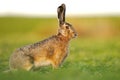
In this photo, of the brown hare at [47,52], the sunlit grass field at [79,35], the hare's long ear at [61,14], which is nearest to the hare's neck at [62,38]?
the brown hare at [47,52]

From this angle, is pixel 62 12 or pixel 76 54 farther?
pixel 76 54

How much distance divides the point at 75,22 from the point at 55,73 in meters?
17.3

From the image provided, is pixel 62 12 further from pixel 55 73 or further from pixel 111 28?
pixel 111 28

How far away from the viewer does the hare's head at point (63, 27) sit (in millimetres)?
10797

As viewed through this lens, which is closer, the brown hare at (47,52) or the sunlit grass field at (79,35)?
the brown hare at (47,52)

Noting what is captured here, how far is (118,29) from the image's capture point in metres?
27.9

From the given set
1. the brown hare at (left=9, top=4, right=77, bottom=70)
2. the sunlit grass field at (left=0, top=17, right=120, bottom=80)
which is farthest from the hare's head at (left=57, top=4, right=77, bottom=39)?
the sunlit grass field at (left=0, top=17, right=120, bottom=80)

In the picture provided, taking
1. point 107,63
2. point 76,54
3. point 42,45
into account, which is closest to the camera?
point 42,45

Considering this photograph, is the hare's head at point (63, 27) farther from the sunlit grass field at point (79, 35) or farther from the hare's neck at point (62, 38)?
the sunlit grass field at point (79, 35)

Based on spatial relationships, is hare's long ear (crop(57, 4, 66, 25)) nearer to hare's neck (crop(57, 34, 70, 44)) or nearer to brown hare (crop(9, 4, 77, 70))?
brown hare (crop(9, 4, 77, 70))

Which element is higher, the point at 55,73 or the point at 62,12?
the point at 62,12

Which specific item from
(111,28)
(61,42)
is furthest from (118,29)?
(61,42)

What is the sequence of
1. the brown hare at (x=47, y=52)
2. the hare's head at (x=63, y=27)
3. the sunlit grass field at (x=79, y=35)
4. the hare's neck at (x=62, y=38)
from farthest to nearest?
1. the sunlit grass field at (x=79, y=35)
2. the hare's neck at (x=62, y=38)
3. the hare's head at (x=63, y=27)
4. the brown hare at (x=47, y=52)

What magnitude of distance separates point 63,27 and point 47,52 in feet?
1.82
